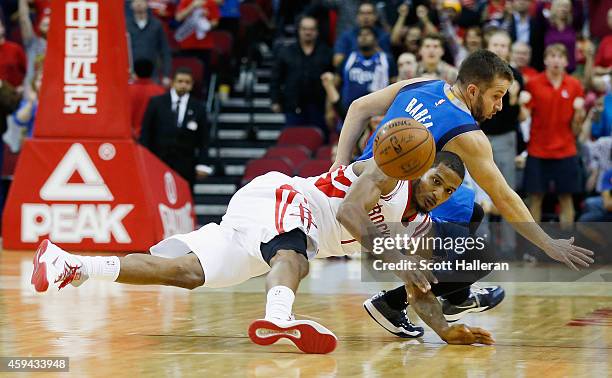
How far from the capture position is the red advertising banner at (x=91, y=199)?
1223 centimetres

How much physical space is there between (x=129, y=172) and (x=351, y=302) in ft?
14.7

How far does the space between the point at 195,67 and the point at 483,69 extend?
992 centimetres

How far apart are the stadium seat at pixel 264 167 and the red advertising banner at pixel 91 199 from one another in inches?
65.2

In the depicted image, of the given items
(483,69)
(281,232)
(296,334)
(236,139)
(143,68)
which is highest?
(483,69)

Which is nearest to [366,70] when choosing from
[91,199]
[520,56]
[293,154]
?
[293,154]

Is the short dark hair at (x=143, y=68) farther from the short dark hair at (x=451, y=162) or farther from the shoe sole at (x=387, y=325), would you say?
the short dark hair at (x=451, y=162)

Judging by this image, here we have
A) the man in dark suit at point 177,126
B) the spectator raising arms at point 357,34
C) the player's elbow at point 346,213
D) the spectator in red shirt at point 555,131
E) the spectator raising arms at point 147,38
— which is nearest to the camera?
the player's elbow at point 346,213

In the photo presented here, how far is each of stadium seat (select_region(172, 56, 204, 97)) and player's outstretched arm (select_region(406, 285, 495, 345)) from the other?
10.2m

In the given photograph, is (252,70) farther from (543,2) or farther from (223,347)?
(223,347)

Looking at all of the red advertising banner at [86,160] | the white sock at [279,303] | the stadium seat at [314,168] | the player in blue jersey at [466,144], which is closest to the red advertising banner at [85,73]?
the red advertising banner at [86,160]

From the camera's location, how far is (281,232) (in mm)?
5910

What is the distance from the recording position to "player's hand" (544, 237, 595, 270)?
6.05 meters

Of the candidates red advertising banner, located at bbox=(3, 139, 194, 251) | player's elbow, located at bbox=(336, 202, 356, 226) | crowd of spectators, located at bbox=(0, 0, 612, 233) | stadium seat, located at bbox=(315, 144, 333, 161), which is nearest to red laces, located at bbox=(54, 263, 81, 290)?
player's elbow, located at bbox=(336, 202, 356, 226)

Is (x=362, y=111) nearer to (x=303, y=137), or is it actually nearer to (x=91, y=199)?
(x=91, y=199)
